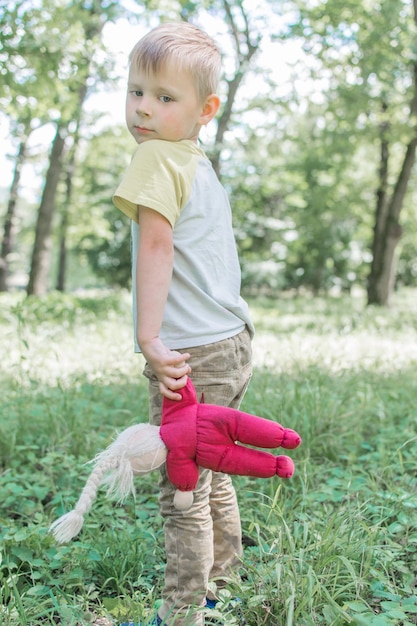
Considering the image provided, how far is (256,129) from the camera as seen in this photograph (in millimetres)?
15180

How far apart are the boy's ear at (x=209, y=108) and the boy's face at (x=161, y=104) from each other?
39 millimetres

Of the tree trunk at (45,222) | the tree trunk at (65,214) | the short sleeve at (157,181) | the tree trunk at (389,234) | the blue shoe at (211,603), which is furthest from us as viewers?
the tree trunk at (65,214)

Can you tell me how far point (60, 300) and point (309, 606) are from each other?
32.2 ft

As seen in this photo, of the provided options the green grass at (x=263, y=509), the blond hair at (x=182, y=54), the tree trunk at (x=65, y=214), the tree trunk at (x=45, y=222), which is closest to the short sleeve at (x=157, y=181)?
the blond hair at (x=182, y=54)

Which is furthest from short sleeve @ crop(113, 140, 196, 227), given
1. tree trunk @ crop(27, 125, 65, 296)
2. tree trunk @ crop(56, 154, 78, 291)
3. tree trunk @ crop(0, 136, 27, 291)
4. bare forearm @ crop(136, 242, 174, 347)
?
tree trunk @ crop(0, 136, 27, 291)

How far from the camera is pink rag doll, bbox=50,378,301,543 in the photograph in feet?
5.82

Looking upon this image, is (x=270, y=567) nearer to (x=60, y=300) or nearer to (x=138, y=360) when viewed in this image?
(x=138, y=360)

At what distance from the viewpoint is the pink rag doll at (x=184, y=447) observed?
178 cm

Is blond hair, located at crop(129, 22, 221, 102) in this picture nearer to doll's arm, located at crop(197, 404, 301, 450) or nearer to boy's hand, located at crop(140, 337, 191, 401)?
boy's hand, located at crop(140, 337, 191, 401)

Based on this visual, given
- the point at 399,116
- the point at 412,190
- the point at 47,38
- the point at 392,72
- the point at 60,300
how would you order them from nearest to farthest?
the point at 47,38
the point at 60,300
the point at 392,72
the point at 399,116
the point at 412,190

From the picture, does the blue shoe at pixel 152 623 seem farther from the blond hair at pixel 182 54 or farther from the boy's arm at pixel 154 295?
the blond hair at pixel 182 54

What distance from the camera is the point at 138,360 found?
5.50 metres

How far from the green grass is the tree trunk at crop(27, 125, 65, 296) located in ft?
21.2

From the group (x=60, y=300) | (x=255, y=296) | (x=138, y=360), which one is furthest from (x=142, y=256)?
(x=255, y=296)
